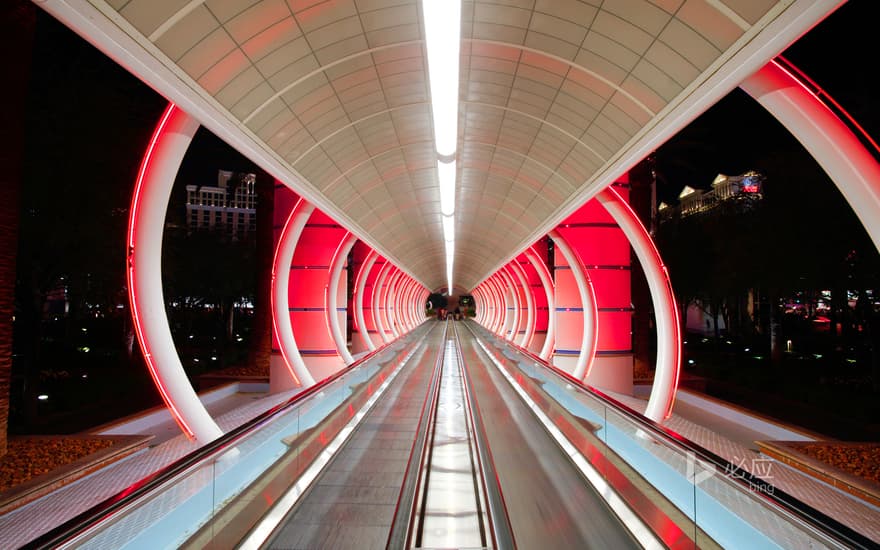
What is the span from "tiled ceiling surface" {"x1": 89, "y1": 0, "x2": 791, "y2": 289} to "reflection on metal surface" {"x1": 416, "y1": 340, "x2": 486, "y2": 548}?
5.08 metres

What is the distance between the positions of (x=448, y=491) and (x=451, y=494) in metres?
0.11

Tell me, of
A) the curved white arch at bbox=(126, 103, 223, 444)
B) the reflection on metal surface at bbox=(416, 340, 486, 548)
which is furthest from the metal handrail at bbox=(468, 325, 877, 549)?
the curved white arch at bbox=(126, 103, 223, 444)

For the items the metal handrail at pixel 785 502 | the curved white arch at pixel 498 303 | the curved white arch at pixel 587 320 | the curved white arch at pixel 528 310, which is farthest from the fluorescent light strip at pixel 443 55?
the curved white arch at pixel 498 303

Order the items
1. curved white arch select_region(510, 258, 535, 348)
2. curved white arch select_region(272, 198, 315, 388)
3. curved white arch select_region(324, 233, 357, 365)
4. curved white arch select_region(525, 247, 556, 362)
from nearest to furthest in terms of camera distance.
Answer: curved white arch select_region(272, 198, 315, 388) < curved white arch select_region(324, 233, 357, 365) < curved white arch select_region(525, 247, 556, 362) < curved white arch select_region(510, 258, 535, 348)

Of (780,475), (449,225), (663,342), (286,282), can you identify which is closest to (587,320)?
(663,342)

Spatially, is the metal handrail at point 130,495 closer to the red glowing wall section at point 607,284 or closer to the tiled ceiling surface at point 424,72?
the tiled ceiling surface at point 424,72

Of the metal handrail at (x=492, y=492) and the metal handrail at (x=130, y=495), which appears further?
the metal handrail at (x=492, y=492)

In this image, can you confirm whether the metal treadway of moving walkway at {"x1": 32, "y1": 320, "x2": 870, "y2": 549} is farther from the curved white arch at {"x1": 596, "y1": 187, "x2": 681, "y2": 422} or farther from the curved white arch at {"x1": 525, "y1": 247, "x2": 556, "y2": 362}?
the curved white arch at {"x1": 525, "y1": 247, "x2": 556, "y2": 362}

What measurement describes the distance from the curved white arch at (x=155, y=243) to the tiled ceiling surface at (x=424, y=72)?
2.66 feet

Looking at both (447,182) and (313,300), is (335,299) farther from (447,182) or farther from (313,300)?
(447,182)

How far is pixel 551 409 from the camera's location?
9562 millimetres

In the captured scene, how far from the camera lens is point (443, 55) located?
5.70 metres

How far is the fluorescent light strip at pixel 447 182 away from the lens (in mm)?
10630

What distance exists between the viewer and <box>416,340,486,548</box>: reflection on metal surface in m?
4.82
